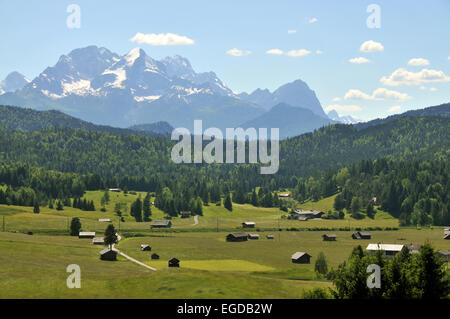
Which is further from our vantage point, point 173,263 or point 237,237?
point 237,237

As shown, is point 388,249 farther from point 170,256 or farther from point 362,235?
point 170,256

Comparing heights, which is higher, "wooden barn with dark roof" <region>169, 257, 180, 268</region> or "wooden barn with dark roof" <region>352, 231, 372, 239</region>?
"wooden barn with dark roof" <region>169, 257, 180, 268</region>

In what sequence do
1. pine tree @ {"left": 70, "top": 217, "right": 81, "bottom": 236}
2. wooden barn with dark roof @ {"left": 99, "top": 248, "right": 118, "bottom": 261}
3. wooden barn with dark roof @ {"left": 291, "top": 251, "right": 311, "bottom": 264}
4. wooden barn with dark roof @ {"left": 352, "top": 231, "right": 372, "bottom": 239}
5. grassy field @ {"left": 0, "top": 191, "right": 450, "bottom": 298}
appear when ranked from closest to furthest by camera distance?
grassy field @ {"left": 0, "top": 191, "right": 450, "bottom": 298}
wooden barn with dark roof @ {"left": 99, "top": 248, "right": 118, "bottom": 261}
wooden barn with dark roof @ {"left": 291, "top": 251, "right": 311, "bottom": 264}
pine tree @ {"left": 70, "top": 217, "right": 81, "bottom": 236}
wooden barn with dark roof @ {"left": 352, "top": 231, "right": 372, "bottom": 239}

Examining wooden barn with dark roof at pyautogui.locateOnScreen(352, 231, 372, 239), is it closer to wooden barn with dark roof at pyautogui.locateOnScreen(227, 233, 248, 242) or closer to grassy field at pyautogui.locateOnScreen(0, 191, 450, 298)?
grassy field at pyautogui.locateOnScreen(0, 191, 450, 298)

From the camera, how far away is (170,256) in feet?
431

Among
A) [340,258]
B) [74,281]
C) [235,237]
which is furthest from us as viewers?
[235,237]

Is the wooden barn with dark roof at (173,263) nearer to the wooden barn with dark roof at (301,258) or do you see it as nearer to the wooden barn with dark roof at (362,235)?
the wooden barn with dark roof at (301,258)

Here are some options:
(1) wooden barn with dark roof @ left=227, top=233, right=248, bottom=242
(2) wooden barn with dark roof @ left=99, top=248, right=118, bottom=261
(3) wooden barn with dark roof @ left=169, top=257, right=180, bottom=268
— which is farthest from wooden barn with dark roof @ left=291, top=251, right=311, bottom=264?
(1) wooden barn with dark roof @ left=227, top=233, right=248, bottom=242

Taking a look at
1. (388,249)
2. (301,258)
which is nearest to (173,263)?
(301,258)

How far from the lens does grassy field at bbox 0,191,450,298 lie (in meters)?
76.8
